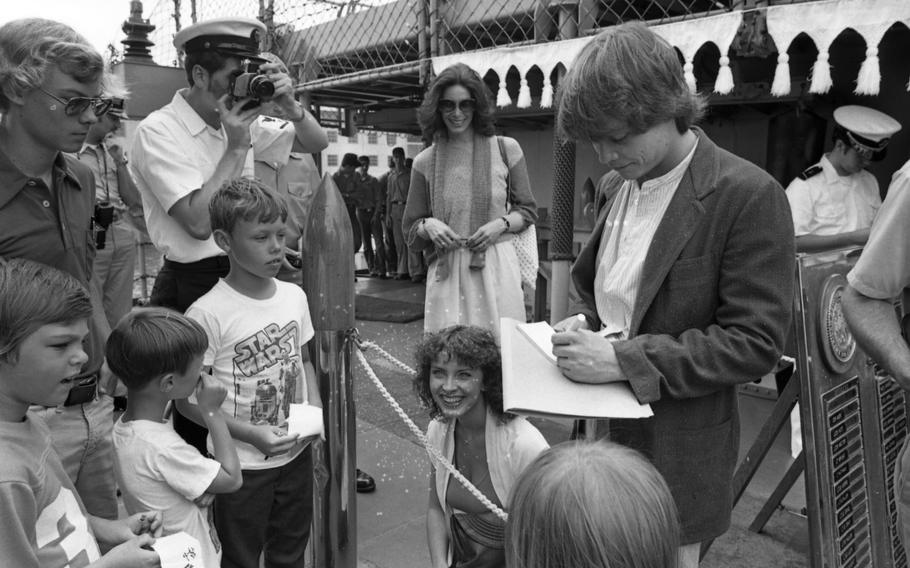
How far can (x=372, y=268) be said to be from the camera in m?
11.1

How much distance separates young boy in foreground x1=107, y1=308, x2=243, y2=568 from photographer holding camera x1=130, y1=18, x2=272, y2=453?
21.3 inches

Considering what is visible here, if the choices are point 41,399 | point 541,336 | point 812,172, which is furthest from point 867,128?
point 41,399

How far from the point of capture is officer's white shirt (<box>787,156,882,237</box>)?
3.81 m

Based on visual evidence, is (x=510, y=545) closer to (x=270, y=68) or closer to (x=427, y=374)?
(x=427, y=374)

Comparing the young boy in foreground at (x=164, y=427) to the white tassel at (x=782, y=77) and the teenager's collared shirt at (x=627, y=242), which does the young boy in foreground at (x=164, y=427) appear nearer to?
the teenager's collared shirt at (x=627, y=242)

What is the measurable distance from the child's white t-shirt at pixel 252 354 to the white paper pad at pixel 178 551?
0.46 m

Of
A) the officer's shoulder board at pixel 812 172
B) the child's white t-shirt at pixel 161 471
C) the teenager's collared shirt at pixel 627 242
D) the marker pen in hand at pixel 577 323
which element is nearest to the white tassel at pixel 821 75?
the officer's shoulder board at pixel 812 172

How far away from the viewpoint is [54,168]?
5.95ft

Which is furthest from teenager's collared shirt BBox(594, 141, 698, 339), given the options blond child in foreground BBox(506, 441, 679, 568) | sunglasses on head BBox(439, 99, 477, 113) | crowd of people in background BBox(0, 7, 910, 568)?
sunglasses on head BBox(439, 99, 477, 113)

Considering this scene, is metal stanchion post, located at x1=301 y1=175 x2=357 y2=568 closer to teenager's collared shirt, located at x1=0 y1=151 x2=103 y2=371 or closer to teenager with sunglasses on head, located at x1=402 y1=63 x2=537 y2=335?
teenager's collared shirt, located at x1=0 y1=151 x2=103 y2=371

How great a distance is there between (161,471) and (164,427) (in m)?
0.12

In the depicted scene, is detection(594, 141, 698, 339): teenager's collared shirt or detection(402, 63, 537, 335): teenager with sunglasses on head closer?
detection(594, 141, 698, 339): teenager's collared shirt

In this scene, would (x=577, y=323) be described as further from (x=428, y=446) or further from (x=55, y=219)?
(x=55, y=219)

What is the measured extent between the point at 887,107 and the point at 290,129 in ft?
16.4
